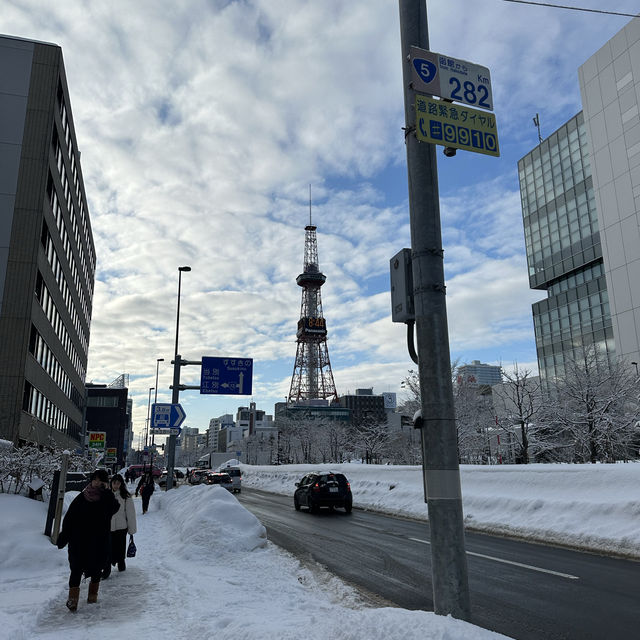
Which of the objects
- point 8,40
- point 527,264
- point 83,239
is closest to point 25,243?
point 8,40

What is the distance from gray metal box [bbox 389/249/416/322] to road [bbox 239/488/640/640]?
390 centimetres

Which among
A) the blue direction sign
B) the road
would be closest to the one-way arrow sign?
the blue direction sign

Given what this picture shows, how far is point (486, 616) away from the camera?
677 centimetres

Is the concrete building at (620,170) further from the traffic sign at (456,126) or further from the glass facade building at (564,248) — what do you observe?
the traffic sign at (456,126)

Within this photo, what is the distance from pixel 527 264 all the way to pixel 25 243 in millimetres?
70131

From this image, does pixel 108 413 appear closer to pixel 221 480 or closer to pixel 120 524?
pixel 221 480

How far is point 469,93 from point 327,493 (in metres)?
20.1

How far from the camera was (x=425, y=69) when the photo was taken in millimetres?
5141

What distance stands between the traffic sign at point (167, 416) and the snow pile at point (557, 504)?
10540 mm

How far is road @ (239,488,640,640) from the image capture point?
6.41 metres

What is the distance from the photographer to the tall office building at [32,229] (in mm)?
32469

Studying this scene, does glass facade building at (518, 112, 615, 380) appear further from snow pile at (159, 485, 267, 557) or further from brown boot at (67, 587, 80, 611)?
brown boot at (67, 587, 80, 611)

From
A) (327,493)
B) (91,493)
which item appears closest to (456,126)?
(91,493)

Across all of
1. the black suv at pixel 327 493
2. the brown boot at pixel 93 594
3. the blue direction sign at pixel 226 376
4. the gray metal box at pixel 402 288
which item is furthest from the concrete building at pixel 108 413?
the gray metal box at pixel 402 288
